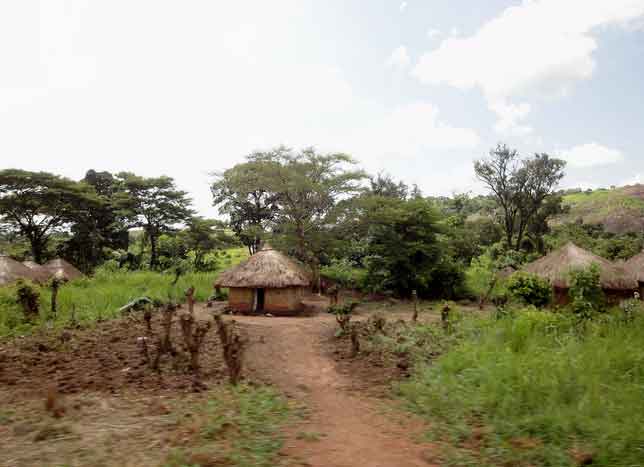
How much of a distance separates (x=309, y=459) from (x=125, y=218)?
2428 centimetres

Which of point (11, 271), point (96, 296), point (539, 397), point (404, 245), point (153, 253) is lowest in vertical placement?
point (539, 397)

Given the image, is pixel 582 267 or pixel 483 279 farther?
pixel 483 279

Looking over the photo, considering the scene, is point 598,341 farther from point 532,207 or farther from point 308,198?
point 532,207

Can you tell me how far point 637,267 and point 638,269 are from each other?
0.55 feet

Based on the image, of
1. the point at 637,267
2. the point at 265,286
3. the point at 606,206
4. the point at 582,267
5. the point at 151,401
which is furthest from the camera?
the point at 606,206

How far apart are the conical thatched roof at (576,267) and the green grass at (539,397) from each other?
32.1 ft

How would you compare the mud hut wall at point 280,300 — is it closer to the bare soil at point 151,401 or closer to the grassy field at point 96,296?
the grassy field at point 96,296

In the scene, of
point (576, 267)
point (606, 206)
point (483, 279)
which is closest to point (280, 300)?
point (576, 267)

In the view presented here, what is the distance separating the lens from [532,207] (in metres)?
29.1

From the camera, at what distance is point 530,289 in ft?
41.6

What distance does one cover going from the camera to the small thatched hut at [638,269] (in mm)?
16375

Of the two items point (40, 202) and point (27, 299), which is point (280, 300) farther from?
point (40, 202)

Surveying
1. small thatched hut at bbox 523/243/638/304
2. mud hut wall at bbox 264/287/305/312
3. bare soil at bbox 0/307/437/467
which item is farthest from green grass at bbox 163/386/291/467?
small thatched hut at bbox 523/243/638/304

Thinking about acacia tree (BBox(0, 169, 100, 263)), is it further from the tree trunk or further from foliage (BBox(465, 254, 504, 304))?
foliage (BBox(465, 254, 504, 304))
